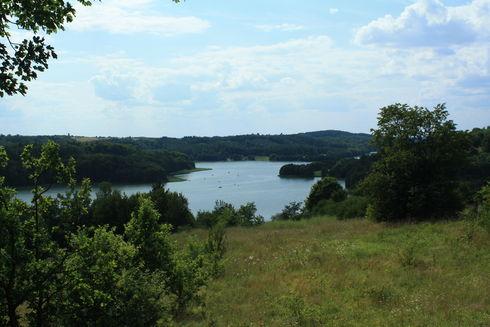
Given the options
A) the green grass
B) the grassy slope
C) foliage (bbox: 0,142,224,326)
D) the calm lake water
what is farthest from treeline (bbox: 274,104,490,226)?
the green grass

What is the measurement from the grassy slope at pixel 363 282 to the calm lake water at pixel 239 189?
60.5m

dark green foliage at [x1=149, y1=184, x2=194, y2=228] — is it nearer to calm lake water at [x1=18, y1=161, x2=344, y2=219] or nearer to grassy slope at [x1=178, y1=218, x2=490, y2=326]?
calm lake water at [x1=18, y1=161, x2=344, y2=219]

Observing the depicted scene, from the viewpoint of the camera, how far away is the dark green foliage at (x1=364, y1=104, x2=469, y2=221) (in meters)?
24.3

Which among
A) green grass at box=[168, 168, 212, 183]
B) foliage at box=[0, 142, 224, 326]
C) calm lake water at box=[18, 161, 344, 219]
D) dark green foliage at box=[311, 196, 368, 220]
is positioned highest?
foliage at box=[0, 142, 224, 326]

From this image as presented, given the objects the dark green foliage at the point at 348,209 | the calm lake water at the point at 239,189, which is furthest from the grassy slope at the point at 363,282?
the calm lake water at the point at 239,189

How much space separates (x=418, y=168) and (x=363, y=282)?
13836 millimetres

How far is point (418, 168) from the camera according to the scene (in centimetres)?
2470

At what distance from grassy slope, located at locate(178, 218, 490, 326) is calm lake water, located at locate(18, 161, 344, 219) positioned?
60520 mm

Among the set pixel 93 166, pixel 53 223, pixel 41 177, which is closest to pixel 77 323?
pixel 53 223

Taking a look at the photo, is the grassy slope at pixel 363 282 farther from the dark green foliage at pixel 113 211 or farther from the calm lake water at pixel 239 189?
the calm lake water at pixel 239 189

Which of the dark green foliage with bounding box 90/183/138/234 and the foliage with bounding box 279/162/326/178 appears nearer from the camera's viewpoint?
the dark green foliage with bounding box 90/183/138/234

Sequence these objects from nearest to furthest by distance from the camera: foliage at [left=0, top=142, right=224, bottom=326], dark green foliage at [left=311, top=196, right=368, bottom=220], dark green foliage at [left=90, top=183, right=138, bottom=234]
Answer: foliage at [left=0, top=142, right=224, bottom=326] → dark green foliage at [left=311, top=196, right=368, bottom=220] → dark green foliage at [left=90, top=183, right=138, bottom=234]

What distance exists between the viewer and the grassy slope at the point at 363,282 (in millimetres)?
9840

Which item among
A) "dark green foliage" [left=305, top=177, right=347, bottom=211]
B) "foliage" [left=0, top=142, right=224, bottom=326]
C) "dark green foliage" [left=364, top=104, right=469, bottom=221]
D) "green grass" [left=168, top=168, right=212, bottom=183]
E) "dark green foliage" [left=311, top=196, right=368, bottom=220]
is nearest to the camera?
"foliage" [left=0, top=142, right=224, bottom=326]
